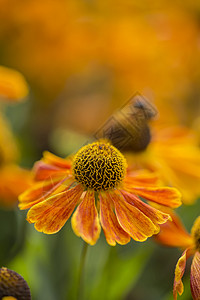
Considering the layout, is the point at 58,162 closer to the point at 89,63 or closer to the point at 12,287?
the point at 12,287

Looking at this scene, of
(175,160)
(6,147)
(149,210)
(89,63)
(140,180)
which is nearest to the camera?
(149,210)

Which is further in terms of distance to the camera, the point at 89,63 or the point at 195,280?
the point at 89,63

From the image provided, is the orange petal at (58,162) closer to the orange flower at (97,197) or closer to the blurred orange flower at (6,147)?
the orange flower at (97,197)

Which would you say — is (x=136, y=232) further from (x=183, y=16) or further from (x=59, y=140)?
(x=183, y=16)

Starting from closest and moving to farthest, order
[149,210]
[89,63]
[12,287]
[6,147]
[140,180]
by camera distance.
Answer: [12,287]
[149,210]
[140,180]
[6,147]
[89,63]

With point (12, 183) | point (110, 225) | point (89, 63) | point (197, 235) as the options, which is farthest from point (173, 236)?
point (89, 63)
